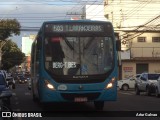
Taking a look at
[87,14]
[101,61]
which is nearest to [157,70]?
[87,14]

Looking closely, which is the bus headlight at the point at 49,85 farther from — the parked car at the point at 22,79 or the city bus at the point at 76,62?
the parked car at the point at 22,79

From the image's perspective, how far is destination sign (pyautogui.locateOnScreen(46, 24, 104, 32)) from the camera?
18.8 meters

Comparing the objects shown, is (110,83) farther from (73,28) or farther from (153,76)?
(153,76)

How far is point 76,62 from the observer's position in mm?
18484

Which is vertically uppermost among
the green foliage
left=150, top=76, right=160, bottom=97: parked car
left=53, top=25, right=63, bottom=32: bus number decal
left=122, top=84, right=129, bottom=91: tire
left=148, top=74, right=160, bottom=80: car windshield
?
the green foliage

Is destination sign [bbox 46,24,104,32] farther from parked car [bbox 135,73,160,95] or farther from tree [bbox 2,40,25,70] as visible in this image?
tree [bbox 2,40,25,70]

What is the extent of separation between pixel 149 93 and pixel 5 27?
42277 millimetres

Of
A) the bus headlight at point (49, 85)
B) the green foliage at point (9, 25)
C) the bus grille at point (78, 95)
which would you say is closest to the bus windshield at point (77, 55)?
the bus headlight at point (49, 85)

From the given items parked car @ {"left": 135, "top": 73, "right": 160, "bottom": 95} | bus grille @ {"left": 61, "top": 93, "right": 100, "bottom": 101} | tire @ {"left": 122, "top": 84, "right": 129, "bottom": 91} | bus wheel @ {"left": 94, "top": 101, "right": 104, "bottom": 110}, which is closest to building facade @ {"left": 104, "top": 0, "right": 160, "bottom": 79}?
tire @ {"left": 122, "top": 84, "right": 129, "bottom": 91}

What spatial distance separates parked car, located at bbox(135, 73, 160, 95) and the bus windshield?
631 inches

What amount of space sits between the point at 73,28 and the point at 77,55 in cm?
114

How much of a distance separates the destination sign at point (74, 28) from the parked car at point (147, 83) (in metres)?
15.9

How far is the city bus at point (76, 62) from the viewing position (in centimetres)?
1825

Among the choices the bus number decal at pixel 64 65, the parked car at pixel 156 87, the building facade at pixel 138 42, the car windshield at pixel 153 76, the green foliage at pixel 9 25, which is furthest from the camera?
the green foliage at pixel 9 25
